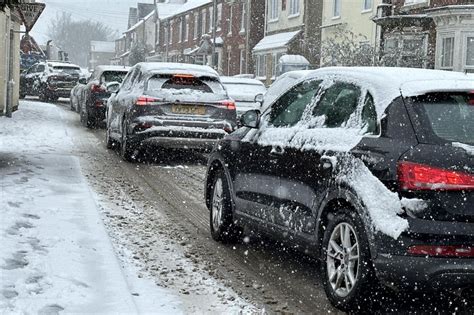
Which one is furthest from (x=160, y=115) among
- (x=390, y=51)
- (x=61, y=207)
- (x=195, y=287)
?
(x=390, y=51)

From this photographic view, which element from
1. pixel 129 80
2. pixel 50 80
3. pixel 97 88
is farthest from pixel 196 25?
pixel 129 80

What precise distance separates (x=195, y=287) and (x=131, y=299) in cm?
70

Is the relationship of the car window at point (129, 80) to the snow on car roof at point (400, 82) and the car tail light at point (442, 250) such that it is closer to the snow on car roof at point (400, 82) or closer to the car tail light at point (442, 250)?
the snow on car roof at point (400, 82)

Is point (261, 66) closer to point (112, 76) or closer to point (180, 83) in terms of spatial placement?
point (112, 76)

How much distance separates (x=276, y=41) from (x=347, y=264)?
35.4m

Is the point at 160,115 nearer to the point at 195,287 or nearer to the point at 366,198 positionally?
the point at 195,287

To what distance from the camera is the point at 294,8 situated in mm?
39688

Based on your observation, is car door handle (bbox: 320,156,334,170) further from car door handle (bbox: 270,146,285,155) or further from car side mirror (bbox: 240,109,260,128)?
car side mirror (bbox: 240,109,260,128)

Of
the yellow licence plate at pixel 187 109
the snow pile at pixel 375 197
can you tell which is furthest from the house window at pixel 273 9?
the snow pile at pixel 375 197

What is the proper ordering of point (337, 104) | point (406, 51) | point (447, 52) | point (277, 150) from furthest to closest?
1. point (447, 52)
2. point (406, 51)
3. point (277, 150)
4. point (337, 104)

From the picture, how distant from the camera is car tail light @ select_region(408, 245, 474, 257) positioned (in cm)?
456

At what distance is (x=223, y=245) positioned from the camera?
288 inches

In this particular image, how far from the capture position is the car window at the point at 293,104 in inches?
246

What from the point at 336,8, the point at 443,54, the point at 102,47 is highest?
the point at 102,47
